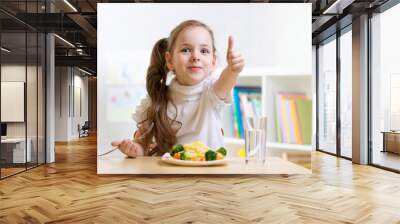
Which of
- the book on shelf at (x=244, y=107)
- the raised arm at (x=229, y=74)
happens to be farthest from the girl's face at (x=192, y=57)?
the book on shelf at (x=244, y=107)

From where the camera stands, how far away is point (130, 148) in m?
4.90

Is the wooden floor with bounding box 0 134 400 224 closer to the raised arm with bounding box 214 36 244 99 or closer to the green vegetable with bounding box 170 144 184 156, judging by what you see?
the green vegetable with bounding box 170 144 184 156

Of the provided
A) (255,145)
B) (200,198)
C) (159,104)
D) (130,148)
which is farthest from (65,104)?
(200,198)

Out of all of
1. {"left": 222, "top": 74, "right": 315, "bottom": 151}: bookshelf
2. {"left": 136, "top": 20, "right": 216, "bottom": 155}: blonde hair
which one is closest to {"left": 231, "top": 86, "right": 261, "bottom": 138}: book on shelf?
{"left": 222, "top": 74, "right": 315, "bottom": 151}: bookshelf

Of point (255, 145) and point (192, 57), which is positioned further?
point (192, 57)

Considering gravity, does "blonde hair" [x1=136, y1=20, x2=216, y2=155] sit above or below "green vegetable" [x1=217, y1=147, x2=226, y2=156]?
above

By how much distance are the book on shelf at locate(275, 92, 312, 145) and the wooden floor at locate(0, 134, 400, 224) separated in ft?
1.70

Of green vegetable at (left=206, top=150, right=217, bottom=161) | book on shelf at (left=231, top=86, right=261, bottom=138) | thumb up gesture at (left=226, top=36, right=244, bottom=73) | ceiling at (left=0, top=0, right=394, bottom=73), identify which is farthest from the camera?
ceiling at (left=0, top=0, right=394, bottom=73)

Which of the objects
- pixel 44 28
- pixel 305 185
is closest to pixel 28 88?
pixel 44 28

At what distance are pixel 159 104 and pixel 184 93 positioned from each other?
0.34 m

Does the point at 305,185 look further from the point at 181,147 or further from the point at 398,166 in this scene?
the point at 398,166

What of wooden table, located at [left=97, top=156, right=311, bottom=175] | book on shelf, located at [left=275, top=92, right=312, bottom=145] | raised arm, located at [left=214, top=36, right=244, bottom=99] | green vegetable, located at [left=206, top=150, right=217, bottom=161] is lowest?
wooden table, located at [left=97, top=156, right=311, bottom=175]

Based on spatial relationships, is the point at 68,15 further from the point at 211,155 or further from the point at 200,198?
the point at 200,198

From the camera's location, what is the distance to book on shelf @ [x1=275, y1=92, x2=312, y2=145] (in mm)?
4984
